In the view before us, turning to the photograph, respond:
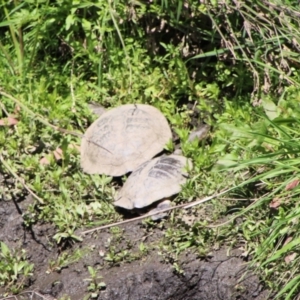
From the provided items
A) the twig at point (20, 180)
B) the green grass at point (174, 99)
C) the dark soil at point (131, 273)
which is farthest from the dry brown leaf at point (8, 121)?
the dark soil at point (131, 273)

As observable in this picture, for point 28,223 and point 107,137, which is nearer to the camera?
point 28,223

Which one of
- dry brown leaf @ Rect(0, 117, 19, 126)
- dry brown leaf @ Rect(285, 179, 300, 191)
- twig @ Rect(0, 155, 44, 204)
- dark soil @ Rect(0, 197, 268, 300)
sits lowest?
dark soil @ Rect(0, 197, 268, 300)

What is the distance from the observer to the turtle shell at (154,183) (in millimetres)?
4648

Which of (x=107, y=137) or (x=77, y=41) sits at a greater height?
Answer: (x=77, y=41)

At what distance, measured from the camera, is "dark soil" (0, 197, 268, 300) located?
13.8ft

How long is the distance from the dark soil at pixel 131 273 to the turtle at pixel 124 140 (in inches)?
19.4

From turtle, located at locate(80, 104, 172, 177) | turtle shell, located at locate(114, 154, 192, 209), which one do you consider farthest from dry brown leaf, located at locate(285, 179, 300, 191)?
turtle, located at locate(80, 104, 172, 177)

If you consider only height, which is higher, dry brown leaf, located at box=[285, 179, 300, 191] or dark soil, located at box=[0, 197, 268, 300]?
dry brown leaf, located at box=[285, 179, 300, 191]

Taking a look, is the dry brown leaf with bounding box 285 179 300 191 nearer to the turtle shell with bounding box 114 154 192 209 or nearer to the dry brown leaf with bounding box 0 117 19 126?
the turtle shell with bounding box 114 154 192 209

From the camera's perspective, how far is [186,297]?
14.0 feet

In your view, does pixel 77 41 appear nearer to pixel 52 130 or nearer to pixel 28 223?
pixel 52 130

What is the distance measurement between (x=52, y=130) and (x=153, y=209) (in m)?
0.95

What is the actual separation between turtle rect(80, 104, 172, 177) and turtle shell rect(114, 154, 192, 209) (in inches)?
7.1

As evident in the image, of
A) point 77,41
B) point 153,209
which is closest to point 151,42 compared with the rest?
point 77,41
